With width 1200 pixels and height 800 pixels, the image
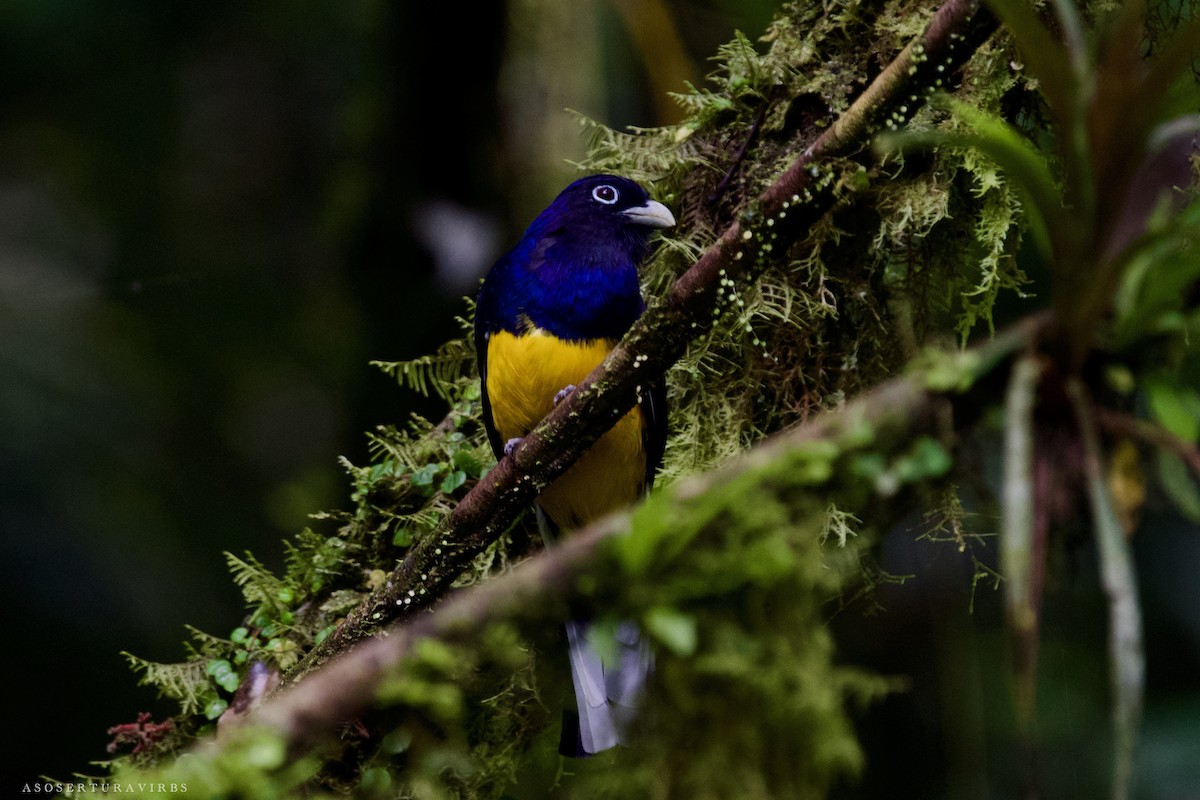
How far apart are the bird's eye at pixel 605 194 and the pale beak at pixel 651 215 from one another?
8 centimetres

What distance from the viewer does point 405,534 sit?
2.96m

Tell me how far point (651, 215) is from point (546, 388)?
57cm

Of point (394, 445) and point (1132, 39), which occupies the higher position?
point (394, 445)

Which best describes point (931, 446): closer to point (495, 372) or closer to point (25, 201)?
point (495, 372)

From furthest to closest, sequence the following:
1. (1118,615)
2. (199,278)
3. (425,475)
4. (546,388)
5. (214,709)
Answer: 1. (199,278)
2. (546,388)
3. (425,475)
4. (214,709)
5. (1118,615)

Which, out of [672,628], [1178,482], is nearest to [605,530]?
[672,628]

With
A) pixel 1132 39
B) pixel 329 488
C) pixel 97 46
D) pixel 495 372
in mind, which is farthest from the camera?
pixel 97 46

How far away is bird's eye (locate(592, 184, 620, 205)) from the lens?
3.22m

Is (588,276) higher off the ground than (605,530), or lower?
higher

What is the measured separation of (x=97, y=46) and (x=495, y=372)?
3596 mm

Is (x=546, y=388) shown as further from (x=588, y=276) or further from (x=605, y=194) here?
(x=605, y=194)

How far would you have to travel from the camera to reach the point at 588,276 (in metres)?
3.27

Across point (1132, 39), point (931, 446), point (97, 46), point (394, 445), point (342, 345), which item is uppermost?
point (97, 46)

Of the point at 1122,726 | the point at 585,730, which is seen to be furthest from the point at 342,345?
the point at 1122,726
